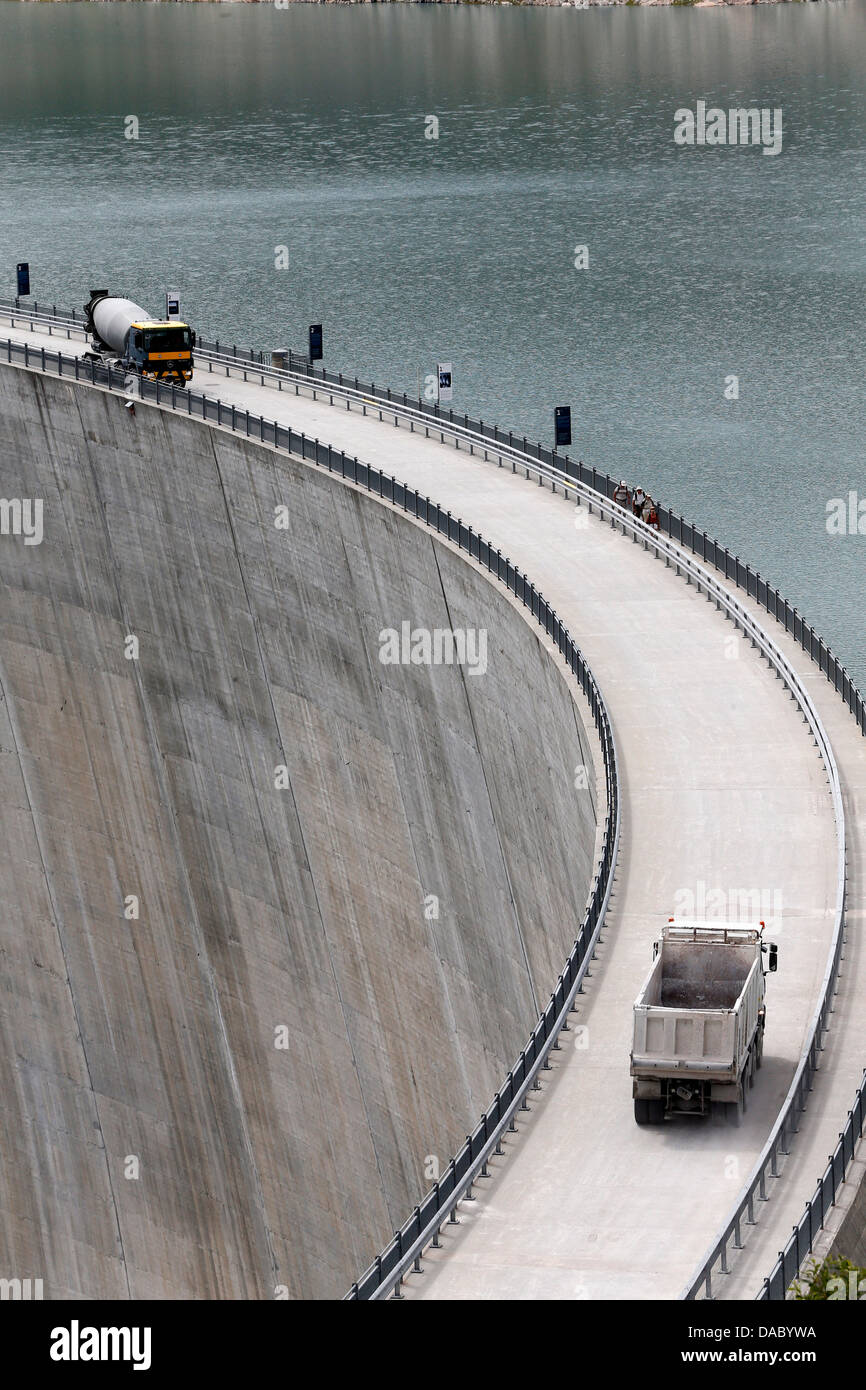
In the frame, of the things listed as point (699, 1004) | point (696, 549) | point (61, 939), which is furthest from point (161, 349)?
point (699, 1004)

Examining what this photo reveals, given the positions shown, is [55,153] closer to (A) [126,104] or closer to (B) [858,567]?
(A) [126,104]

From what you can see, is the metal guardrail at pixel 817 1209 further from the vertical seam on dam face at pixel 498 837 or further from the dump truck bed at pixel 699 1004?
the vertical seam on dam face at pixel 498 837

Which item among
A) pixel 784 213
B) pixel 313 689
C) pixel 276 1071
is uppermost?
pixel 784 213

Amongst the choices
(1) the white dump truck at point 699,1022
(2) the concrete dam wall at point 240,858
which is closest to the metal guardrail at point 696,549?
(1) the white dump truck at point 699,1022

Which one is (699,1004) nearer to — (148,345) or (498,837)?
(498,837)

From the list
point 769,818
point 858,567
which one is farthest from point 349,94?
point 769,818

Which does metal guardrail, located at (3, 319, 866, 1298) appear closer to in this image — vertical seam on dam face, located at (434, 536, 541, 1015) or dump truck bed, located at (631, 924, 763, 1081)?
dump truck bed, located at (631, 924, 763, 1081)
